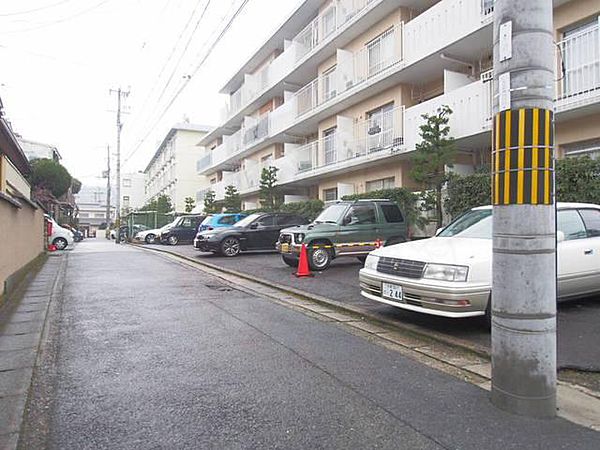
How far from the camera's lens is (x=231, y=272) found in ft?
39.4

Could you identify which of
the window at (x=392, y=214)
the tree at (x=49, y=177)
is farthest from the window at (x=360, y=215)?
the tree at (x=49, y=177)

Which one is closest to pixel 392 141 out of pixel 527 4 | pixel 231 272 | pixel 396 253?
pixel 231 272

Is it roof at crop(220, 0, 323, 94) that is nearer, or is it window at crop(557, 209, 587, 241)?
window at crop(557, 209, 587, 241)

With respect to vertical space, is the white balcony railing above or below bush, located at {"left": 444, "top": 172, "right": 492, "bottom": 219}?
above

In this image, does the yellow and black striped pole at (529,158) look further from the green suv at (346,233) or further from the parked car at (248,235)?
the parked car at (248,235)

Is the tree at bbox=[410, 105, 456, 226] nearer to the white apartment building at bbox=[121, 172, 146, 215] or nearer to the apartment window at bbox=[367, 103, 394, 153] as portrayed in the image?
the apartment window at bbox=[367, 103, 394, 153]

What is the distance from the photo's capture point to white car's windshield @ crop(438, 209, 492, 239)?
254 inches

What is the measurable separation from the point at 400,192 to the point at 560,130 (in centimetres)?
457

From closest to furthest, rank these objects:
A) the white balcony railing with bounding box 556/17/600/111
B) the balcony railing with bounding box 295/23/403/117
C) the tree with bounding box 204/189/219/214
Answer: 1. the white balcony railing with bounding box 556/17/600/111
2. the balcony railing with bounding box 295/23/403/117
3. the tree with bounding box 204/189/219/214

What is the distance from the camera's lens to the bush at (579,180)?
8.93m

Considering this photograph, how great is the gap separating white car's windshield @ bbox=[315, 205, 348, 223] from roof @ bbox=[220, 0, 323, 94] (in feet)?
42.9

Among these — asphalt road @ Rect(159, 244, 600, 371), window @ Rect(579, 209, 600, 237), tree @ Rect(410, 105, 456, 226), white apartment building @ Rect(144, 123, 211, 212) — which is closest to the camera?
asphalt road @ Rect(159, 244, 600, 371)

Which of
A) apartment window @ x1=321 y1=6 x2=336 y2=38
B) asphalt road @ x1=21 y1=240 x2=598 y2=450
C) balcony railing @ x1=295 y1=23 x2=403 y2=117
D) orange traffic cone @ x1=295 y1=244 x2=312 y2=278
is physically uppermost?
apartment window @ x1=321 y1=6 x2=336 y2=38

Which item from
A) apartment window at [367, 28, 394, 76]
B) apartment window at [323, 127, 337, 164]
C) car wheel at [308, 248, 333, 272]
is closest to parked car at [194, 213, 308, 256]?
apartment window at [323, 127, 337, 164]
